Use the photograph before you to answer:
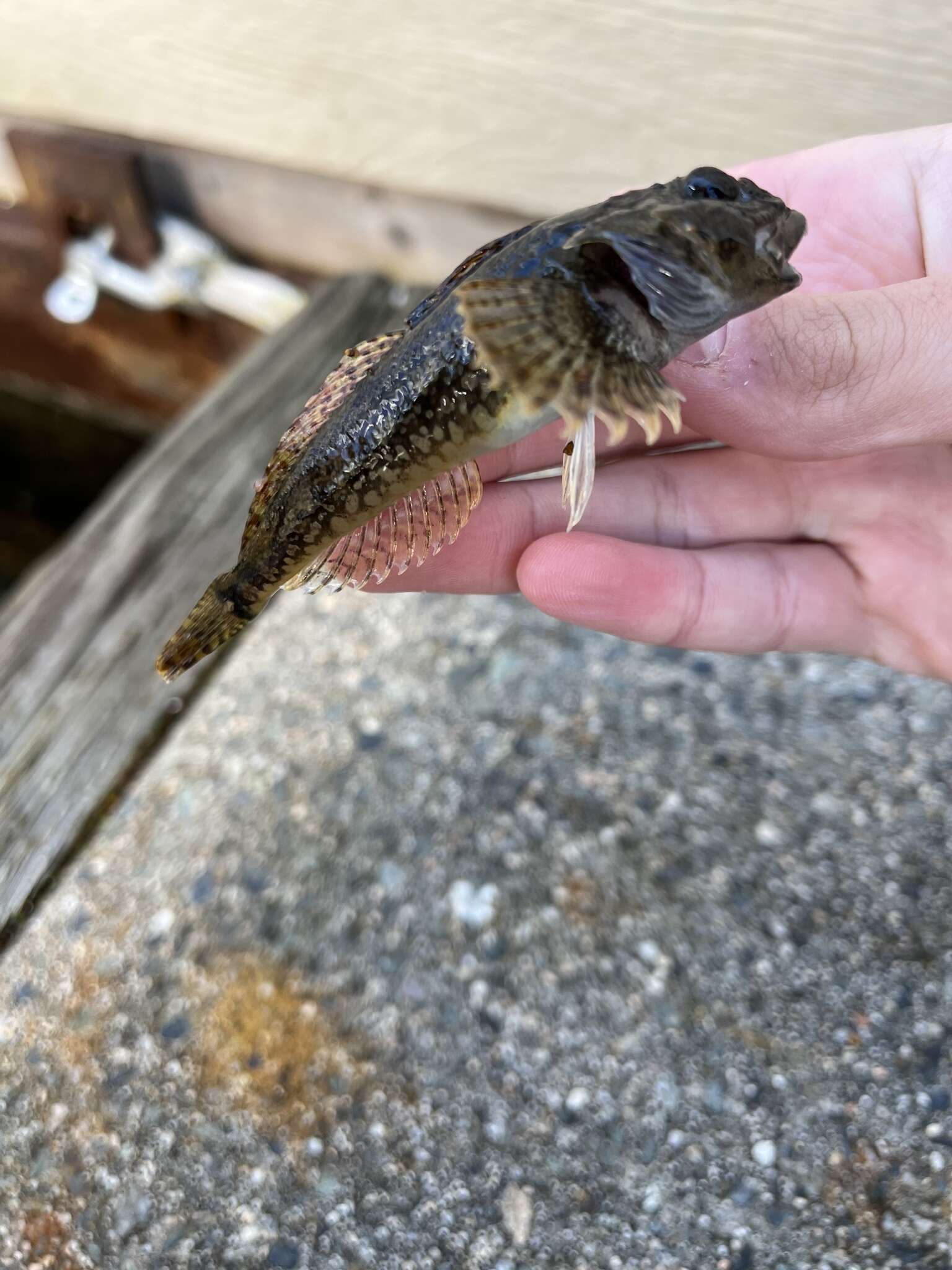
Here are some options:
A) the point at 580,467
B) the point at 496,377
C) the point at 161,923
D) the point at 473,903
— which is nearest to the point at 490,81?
the point at 580,467

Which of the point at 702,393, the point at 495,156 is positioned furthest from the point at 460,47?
the point at 702,393

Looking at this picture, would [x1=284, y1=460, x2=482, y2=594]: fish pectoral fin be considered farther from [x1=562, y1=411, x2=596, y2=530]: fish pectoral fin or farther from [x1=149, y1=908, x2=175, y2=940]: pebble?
[x1=149, y1=908, x2=175, y2=940]: pebble

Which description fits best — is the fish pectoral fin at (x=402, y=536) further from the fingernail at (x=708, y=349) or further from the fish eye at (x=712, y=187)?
the fish eye at (x=712, y=187)

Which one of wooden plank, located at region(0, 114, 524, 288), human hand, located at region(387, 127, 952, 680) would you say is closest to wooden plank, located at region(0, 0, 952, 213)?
wooden plank, located at region(0, 114, 524, 288)

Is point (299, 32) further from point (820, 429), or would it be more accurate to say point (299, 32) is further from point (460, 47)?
point (820, 429)

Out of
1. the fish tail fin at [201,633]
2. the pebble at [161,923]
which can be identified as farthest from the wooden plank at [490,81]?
the pebble at [161,923]

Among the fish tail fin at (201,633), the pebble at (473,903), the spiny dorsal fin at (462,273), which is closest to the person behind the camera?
the spiny dorsal fin at (462,273)
